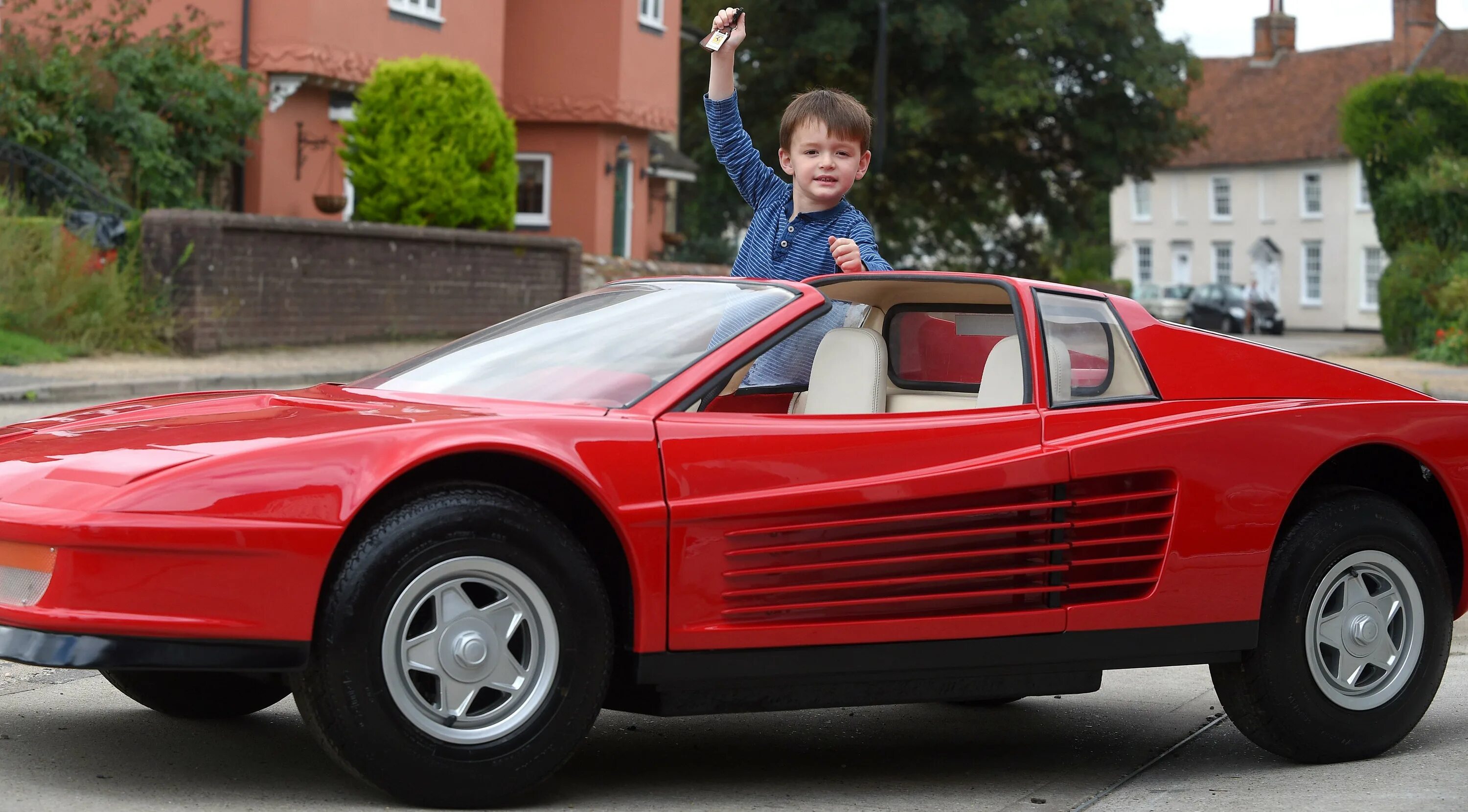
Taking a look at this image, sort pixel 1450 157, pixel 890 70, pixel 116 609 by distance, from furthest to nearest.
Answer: pixel 890 70
pixel 1450 157
pixel 116 609

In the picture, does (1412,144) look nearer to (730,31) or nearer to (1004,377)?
(730,31)

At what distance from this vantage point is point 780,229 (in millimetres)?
5949

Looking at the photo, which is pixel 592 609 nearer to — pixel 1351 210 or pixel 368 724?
pixel 368 724

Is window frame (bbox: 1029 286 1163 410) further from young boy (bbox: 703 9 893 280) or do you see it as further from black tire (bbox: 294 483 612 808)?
black tire (bbox: 294 483 612 808)

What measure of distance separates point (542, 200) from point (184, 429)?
98.2 feet

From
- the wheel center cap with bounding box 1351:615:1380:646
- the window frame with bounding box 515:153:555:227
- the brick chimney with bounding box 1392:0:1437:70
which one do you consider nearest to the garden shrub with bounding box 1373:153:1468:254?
the window frame with bounding box 515:153:555:227

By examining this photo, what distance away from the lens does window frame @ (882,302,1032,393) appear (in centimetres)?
558

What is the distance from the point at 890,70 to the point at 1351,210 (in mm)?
28561

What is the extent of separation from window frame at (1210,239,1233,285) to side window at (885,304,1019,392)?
6553 cm

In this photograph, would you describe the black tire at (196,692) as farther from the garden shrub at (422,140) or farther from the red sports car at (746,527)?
the garden shrub at (422,140)

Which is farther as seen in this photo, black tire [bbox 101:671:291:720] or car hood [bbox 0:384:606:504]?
black tire [bbox 101:671:291:720]

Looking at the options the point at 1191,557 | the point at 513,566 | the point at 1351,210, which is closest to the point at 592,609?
the point at 513,566

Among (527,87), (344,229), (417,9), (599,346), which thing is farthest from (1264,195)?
(599,346)

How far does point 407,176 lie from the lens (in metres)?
23.5
